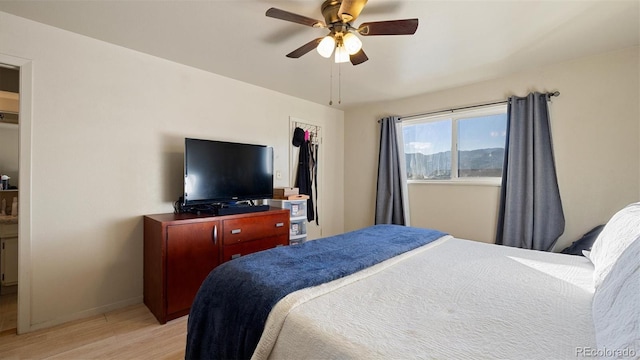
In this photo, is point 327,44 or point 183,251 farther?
point 183,251

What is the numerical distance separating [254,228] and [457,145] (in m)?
2.61

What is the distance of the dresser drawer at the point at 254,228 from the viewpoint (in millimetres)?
2377

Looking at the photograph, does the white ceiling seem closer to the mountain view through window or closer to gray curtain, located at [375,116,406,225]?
the mountain view through window

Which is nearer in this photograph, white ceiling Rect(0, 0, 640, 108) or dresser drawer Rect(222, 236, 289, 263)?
white ceiling Rect(0, 0, 640, 108)

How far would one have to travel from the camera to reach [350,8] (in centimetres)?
147

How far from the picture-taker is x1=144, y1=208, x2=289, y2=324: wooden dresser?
2.03 m

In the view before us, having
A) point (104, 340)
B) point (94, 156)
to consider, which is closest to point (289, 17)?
point (94, 156)

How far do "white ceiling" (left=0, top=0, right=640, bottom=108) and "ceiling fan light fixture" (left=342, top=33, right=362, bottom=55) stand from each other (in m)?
0.28

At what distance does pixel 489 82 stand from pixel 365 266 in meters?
2.77

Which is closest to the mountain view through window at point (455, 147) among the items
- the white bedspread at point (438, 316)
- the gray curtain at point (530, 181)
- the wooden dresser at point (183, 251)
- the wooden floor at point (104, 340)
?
the gray curtain at point (530, 181)

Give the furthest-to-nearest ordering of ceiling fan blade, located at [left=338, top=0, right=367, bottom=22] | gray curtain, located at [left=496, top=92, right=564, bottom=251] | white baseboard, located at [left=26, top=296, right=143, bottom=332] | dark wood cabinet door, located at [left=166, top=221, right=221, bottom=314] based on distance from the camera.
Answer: gray curtain, located at [left=496, top=92, right=564, bottom=251] → dark wood cabinet door, located at [left=166, top=221, right=221, bottom=314] → white baseboard, located at [left=26, top=296, right=143, bottom=332] → ceiling fan blade, located at [left=338, top=0, right=367, bottom=22]

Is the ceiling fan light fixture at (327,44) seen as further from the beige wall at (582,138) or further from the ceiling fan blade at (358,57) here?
the beige wall at (582,138)

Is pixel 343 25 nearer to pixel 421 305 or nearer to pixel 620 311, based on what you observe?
pixel 421 305

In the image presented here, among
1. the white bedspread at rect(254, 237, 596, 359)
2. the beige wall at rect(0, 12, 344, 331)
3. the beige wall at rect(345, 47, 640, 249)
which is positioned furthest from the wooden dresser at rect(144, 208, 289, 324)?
the beige wall at rect(345, 47, 640, 249)
